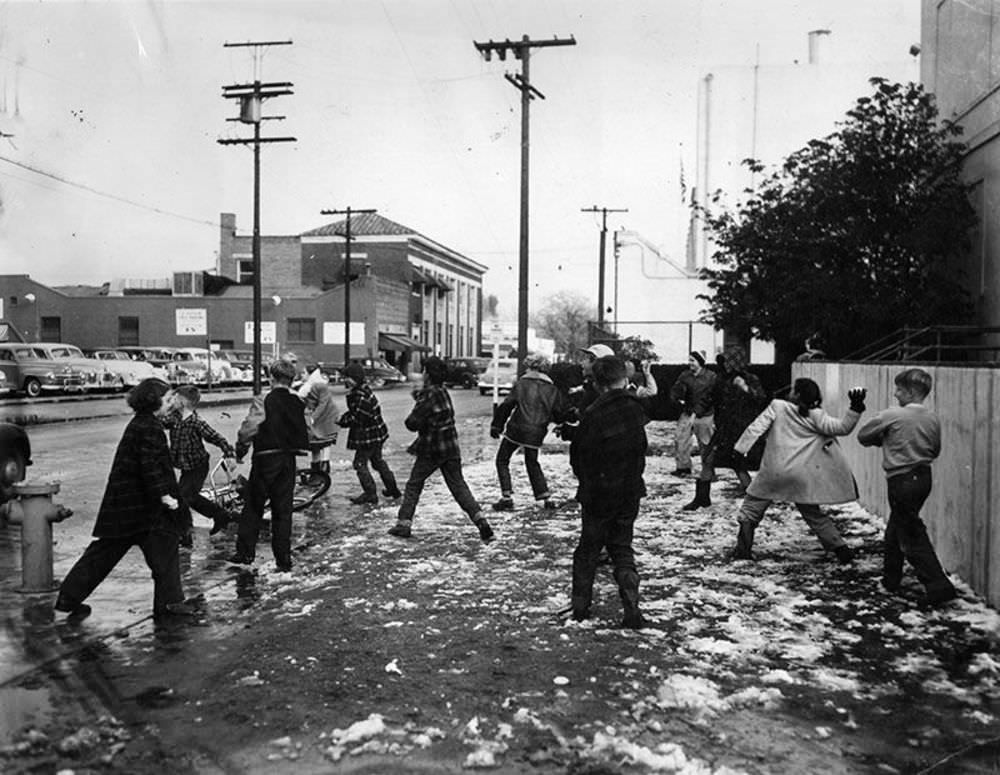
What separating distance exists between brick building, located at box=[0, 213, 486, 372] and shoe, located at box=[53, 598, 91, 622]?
169 ft

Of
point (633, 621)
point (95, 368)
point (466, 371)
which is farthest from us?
point (466, 371)

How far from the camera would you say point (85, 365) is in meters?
37.1

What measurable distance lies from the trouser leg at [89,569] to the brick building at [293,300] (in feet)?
169

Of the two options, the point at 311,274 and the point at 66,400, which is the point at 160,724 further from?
the point at 311,274

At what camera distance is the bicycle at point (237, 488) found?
1014 cm

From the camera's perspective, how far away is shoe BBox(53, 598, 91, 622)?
258 inches

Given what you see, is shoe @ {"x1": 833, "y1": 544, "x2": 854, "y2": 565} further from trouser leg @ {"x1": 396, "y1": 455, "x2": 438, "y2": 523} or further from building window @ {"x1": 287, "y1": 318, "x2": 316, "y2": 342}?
building window @ {"x1": 287, "y1": 318, "x2": 316, "y2": 342}

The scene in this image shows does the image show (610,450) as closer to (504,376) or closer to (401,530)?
(401,530)

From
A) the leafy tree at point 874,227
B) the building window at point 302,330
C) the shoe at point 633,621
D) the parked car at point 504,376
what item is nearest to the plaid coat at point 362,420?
the shoe at point 633,621

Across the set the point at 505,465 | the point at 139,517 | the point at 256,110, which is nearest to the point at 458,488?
the point at 505,465

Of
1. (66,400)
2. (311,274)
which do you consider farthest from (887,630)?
(311,274)

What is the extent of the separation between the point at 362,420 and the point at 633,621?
19.5 ft

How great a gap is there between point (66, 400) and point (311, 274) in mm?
46035

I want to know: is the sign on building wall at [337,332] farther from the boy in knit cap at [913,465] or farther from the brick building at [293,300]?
the boy in knit cap at [913,465]
